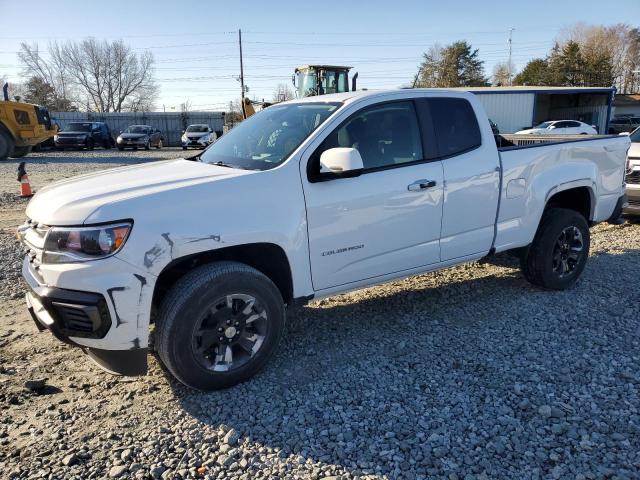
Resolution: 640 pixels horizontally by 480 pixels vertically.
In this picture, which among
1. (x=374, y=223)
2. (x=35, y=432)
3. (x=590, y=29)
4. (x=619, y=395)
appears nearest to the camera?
(x=35, y=432)

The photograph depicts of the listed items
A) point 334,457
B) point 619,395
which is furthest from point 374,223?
point 619,395

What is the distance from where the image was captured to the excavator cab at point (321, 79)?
850 inches

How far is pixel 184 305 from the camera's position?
3.06 metres

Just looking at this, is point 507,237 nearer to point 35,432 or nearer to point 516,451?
point 516,451

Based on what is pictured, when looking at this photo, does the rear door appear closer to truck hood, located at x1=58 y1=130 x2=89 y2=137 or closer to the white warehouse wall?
truck hood, located at x1=58 y1=130 x2=89 y2=137

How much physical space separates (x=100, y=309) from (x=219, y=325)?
28.7 inches

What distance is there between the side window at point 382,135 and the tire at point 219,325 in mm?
1161

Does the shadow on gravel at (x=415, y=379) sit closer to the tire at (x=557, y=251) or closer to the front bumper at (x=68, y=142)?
the tire at (x=557, y=251)

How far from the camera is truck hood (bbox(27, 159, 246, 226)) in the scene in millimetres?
2963

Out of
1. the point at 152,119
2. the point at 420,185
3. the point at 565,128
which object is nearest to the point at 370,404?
the point at 420,185

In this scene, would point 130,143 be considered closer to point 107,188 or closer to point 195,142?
point 195,142

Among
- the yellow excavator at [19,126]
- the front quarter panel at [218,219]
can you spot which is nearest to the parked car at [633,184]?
the front quarter panel at [218,219]

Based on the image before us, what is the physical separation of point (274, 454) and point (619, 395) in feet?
7.30

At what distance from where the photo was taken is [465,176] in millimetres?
4223
